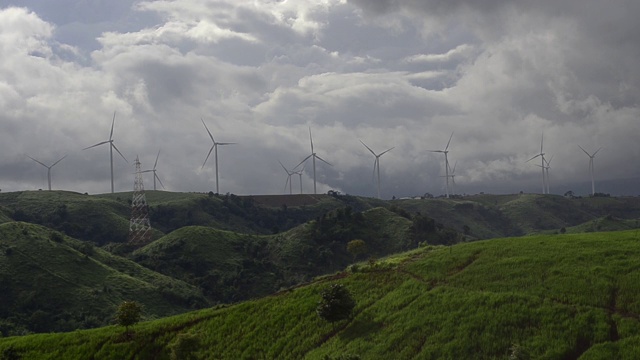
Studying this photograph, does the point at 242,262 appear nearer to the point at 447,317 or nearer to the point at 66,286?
the point at 66,286

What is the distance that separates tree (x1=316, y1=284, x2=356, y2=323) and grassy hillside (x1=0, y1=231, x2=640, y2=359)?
133 centimetres

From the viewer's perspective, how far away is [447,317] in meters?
65.8

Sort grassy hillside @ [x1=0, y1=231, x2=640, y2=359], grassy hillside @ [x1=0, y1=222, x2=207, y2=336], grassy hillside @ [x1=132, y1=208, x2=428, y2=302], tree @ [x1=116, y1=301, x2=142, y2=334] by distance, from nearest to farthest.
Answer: grassy hillside @ [x1=0, y1=231, x2=640, y2=359]
tree @ [x1=116, y1=301, x2=142, y2=334]
grassy hillside @ [x1=0, y1=222, x2=207, y2=336]
grassy hillside @ [x1=132, y1=208, x2=428, y2=302]

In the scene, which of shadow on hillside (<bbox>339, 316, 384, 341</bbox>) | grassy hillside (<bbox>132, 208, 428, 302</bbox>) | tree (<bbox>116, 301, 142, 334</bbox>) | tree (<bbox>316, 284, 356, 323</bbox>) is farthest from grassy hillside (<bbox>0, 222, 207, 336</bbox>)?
shadow on hillside (<bbox>339, 316, 384, 341</bbox>)

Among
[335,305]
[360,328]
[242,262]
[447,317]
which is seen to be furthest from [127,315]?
[242,262]

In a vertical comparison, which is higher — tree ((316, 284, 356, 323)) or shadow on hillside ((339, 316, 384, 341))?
tree ((316, 284, 356, 323))

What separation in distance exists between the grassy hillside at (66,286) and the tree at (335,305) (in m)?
70.6

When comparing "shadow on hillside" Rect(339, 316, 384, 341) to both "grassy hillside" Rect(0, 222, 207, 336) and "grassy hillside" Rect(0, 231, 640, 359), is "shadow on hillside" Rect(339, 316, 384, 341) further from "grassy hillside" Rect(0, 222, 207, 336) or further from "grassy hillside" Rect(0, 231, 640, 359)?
"grassy hillside" Rect(0, 222, 207, 336)

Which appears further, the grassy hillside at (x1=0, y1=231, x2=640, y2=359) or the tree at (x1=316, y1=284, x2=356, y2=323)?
the tree at (x1=316, y1=284, x2=356, y2=323)

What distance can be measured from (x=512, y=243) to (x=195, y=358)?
48.3m

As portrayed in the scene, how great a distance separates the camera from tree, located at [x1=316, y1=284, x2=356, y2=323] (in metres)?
71.2

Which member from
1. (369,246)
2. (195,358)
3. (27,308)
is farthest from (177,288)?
(195,358)

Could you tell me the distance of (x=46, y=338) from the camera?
8044cm

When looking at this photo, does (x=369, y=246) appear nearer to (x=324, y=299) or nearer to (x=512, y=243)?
(x=512, y=243)
